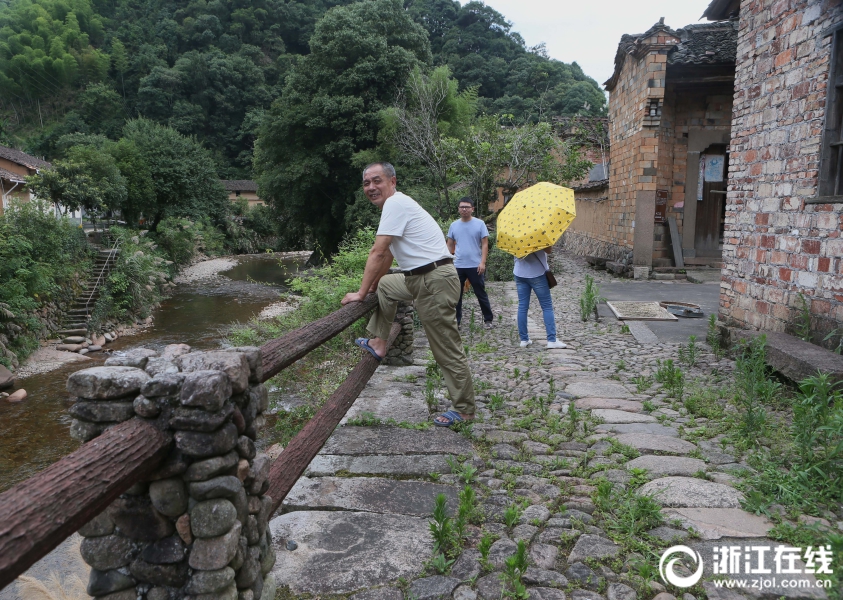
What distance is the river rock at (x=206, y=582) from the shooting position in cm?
162

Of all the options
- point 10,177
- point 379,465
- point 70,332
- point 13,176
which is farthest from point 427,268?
point 13,176

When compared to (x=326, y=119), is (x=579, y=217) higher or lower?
lower

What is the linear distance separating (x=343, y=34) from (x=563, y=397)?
2059 cm

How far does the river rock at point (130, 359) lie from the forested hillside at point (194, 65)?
33.2 meters

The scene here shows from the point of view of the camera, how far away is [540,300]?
20.9 ft

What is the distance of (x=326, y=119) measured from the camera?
70.2ft

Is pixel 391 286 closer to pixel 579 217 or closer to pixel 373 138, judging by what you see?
pixel 579 217

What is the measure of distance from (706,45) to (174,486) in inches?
529

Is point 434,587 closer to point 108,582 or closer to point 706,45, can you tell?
point 108,582

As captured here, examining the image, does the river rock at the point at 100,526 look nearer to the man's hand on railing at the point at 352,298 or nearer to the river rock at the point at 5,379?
the man's hand on railing at the point at 352,298

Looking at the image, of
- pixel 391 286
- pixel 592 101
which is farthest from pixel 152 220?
pixel 391 286

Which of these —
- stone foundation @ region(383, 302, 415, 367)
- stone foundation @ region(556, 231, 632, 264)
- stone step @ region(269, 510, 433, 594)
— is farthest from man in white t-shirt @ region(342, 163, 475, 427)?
stone foundation @ region(556, 231, 632, 264)

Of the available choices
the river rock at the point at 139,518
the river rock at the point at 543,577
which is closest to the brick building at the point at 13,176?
the river rock at the point at 139,518

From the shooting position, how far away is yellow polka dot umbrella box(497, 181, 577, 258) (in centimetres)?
600
